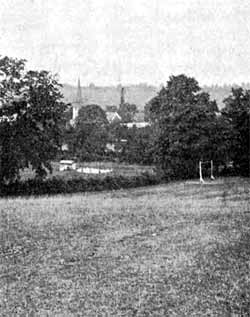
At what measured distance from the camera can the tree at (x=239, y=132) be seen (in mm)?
60219

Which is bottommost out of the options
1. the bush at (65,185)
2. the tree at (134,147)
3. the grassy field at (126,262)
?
the grassy field at (126,262)

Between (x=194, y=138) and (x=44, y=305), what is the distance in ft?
153

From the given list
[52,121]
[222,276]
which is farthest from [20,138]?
[222,276]

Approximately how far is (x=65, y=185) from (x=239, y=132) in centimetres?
2573

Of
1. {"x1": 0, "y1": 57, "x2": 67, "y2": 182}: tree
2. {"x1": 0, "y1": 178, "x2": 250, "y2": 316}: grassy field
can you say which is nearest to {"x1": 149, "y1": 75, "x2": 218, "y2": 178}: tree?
{"x1": 0, "y1": 57, "x2": 67, "y2": 182}: tree

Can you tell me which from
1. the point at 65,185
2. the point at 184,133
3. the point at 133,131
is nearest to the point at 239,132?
the point at 184,133

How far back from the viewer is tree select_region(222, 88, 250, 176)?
60219 mm

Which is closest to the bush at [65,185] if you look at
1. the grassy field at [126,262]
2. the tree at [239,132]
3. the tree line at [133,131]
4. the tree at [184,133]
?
the tree line at [133,131]

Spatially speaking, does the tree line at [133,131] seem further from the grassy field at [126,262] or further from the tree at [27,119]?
the grassy field at [126,262]

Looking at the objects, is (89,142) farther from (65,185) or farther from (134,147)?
(65,185)

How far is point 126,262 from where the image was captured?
14.7m

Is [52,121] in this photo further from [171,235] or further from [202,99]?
[171,235]

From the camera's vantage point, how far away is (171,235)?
18344 mm

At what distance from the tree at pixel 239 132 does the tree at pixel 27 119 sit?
924 inches
